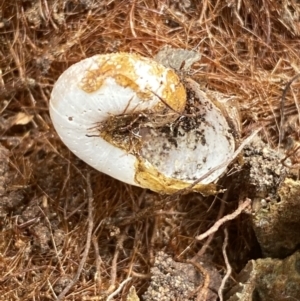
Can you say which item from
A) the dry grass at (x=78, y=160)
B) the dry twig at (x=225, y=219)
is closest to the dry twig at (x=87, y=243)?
the dry grass at (x=78, y=160)

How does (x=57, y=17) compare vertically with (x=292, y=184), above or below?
above

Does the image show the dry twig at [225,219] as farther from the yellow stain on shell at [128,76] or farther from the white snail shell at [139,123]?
the yellow stain on shell at [128,76]

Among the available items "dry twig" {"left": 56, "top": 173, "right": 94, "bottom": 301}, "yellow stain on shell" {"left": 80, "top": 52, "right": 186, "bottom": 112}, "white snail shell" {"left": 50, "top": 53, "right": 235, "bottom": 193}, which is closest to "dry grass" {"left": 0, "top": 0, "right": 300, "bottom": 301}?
"dry twig" {"left": 56, "top": 173, "right": 94, "bottom": 301}

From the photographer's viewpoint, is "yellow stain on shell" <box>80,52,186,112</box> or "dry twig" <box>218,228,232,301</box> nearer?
"yellow stain on shell" <box>80,52,186,112</box>

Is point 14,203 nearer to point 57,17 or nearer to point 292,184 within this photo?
point 57,17

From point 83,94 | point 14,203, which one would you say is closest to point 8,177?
point 14,203

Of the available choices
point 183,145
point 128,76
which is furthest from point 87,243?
point 128,76

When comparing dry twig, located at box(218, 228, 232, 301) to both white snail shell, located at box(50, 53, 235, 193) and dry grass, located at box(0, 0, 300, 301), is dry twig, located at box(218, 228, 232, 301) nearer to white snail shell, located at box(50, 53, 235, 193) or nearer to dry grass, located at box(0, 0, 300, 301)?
dry grass, located at box(0, 0, 300, 301)
